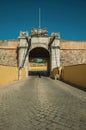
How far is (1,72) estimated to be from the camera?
1409cm

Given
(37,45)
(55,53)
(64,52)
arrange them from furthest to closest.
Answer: (64,52) → (37,45) → (55,53)

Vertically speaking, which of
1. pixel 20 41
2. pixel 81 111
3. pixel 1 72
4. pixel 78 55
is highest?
pixel 20 41

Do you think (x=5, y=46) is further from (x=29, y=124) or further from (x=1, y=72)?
(x=29, y=124)

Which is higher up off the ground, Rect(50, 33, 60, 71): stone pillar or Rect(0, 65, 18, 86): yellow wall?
Rect(50, 33, 60, 71): stone pillar

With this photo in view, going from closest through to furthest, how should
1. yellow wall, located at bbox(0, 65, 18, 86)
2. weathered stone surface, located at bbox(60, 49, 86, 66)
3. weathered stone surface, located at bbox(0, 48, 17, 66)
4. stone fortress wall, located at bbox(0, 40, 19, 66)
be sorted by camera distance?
yellow wall, located at bbox(0, 65, 18, 86) → weathered stone surface, located at bbox(0, 48, 17, 66) → stone fortress wall, located at bbox(0, 40, 19, 66) → weathered stone surface, located at bbox(60, 49, 86, 66)

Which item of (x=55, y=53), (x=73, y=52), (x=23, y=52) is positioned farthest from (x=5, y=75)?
(x=73, y=52)

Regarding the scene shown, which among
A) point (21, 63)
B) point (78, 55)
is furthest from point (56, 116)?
point (78, 55)

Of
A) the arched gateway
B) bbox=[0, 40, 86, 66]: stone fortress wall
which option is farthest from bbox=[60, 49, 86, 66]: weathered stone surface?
the arched gateway

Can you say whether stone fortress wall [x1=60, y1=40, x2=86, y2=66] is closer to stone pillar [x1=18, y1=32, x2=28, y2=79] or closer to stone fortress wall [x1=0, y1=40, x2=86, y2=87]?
stone fortress wall [x1=0, y1=40, x2=86, y2=87]

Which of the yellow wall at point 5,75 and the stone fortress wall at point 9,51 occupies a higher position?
the stone fortress wall at point 9,51

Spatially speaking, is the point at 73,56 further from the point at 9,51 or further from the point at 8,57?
the point at 8,57

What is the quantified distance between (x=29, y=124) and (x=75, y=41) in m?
29.6

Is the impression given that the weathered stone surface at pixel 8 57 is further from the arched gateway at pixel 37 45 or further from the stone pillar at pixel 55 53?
the stone pillar at pixel 55 53

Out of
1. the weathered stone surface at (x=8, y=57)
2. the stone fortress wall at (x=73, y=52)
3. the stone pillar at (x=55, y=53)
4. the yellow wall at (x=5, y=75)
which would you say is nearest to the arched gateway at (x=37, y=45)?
the stone pillar at (x=55, y=53)
